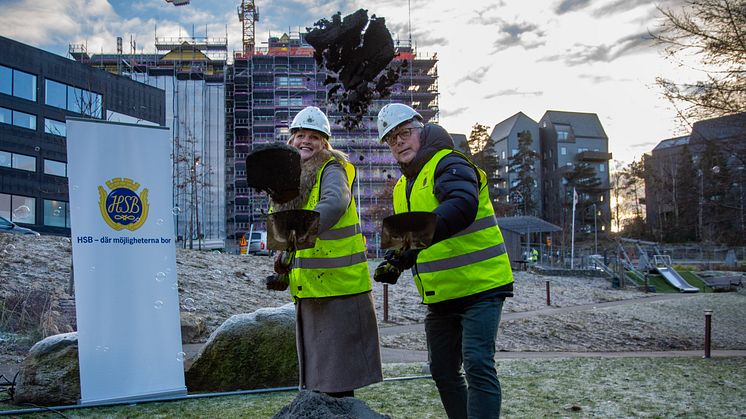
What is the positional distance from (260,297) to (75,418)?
10.5 metres

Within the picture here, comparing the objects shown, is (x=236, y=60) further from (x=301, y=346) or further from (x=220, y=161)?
(x=301, y=346)

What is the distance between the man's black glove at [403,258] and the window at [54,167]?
163 feet

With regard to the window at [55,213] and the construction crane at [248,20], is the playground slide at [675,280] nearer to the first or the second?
the window at [55,213]

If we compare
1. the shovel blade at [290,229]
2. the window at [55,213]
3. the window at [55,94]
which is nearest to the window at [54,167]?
the window at [55,213]

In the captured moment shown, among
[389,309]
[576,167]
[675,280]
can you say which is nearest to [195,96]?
[576,167]

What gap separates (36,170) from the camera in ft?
150

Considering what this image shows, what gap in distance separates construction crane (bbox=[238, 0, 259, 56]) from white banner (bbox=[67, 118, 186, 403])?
271ft

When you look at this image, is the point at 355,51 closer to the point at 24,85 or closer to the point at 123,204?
the point at 123,204

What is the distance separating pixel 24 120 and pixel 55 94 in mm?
3439

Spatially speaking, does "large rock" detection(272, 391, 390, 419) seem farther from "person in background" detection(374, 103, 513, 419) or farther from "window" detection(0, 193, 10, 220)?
"window" detection(0, 193, 10, 220)

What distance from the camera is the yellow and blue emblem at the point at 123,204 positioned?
18.8ft

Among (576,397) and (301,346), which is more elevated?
(301,346)

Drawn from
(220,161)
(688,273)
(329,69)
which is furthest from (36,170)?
(329,69)

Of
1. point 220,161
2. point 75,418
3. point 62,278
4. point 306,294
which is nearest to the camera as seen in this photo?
point 306,294
